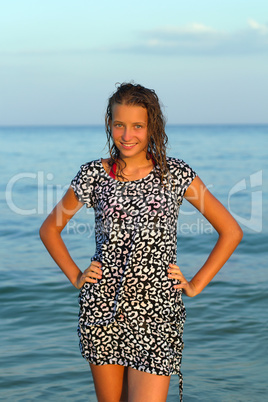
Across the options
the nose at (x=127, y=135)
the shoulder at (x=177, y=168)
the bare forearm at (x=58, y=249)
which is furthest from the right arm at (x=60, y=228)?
the shoulder at (x=177, y=168)

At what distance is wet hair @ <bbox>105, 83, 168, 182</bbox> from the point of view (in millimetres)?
3146

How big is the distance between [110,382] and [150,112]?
1367mm

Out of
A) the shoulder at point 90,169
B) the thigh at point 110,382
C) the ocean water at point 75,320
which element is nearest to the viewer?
→ the thigh at point 110,382

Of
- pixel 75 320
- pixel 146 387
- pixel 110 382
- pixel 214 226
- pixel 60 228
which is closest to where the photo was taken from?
pixel 146 387

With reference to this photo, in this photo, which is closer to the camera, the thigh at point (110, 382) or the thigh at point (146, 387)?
the thigh at point (146, 387)

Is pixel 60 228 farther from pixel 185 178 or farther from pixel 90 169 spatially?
pixel 185 178

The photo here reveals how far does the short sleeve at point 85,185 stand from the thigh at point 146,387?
90 centimetres

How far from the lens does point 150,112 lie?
3184 millimetres

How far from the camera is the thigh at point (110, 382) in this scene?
3.11 m

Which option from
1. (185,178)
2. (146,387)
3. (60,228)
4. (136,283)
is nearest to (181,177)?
(185,178)

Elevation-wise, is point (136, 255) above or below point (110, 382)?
above

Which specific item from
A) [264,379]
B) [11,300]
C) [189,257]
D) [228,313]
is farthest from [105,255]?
[189,257]

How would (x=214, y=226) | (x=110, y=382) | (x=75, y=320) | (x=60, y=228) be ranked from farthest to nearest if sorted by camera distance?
(x=75, y=320), (x=60, y=228), (x=214, y=226), (x=110, y=382)

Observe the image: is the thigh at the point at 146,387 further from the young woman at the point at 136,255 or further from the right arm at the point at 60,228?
the right arm at the point at 60,228
